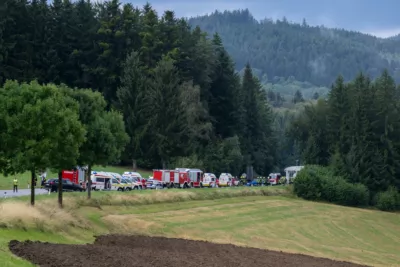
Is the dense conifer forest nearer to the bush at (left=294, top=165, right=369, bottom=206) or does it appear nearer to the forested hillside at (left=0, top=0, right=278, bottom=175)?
the forested hillside at (left=0, top=0, right=278, bottom=175)

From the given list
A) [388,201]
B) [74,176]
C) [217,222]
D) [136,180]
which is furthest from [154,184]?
[388,201]

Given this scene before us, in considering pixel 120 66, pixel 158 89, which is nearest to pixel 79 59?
pixel 120 66

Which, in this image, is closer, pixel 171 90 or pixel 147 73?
pixel 171 90

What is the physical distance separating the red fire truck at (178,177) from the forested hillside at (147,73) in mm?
12831

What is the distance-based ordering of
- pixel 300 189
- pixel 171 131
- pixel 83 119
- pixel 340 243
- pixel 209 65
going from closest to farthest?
pixel 83 119, pixel 340 243, pixel 300 189, pixel 171 131, pixel 209 65

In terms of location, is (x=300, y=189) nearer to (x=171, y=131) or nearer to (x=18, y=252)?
(x=171, y=131)

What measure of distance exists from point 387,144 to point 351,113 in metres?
8.52

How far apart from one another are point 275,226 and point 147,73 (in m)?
56.8

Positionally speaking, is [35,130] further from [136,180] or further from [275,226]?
[136,180]

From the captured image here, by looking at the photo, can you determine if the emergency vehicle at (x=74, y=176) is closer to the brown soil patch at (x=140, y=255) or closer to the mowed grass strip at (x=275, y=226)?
the mowed grass strip at (x=275, y=226)

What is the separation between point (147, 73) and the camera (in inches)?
4203

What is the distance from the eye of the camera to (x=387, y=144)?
101938 millimetres

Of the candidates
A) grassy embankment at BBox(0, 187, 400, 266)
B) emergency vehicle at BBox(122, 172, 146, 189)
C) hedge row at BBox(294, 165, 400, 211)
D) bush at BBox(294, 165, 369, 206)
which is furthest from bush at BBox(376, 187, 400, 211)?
emergency vehicle at BBox(122, 172, 146, 189)

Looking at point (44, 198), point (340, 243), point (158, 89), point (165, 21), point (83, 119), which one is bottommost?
point (340, 243)
